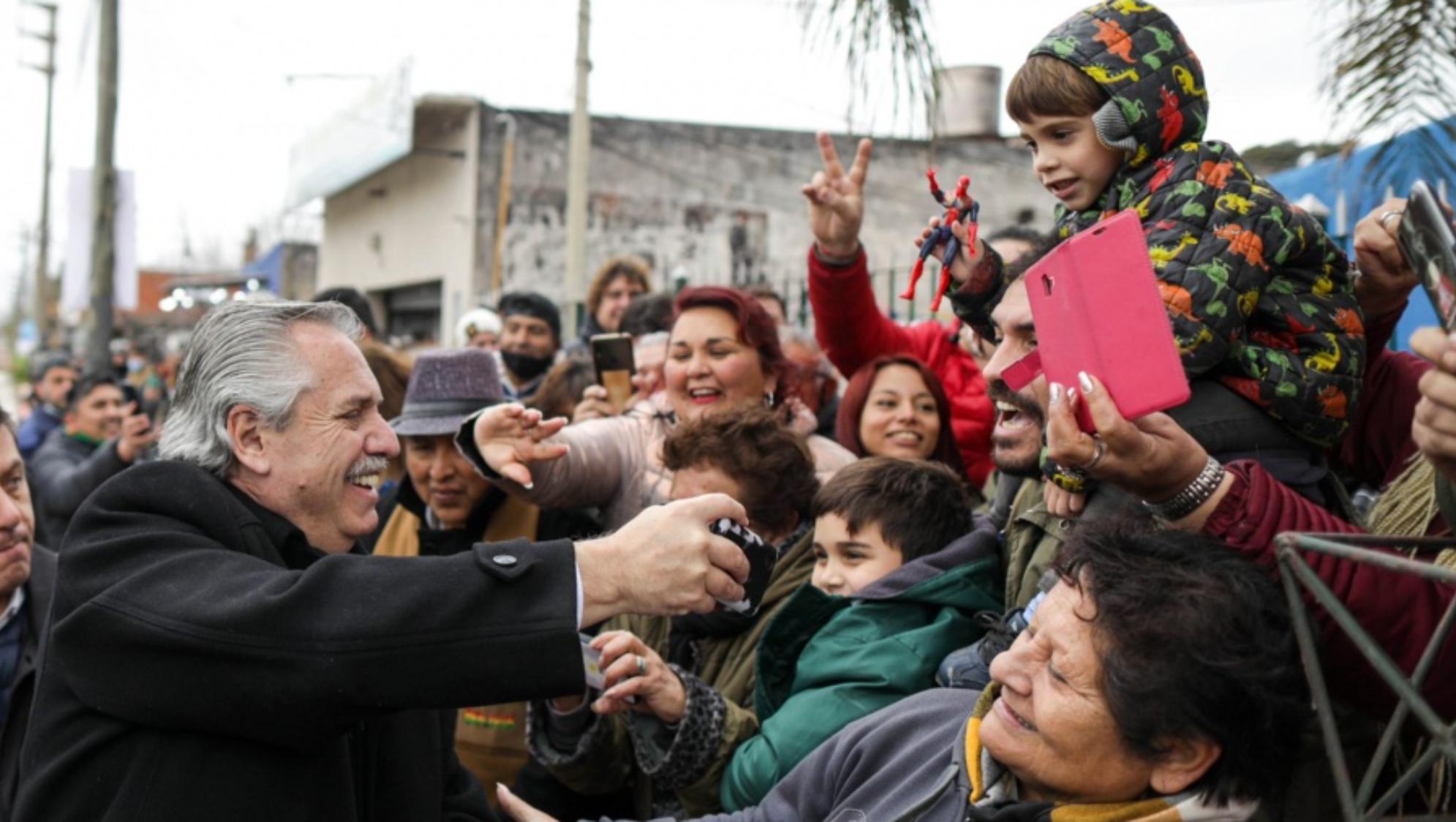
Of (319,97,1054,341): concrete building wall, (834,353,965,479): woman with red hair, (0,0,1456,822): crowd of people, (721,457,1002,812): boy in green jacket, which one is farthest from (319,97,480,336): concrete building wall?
(721,457,1002,812): boy in green jacket

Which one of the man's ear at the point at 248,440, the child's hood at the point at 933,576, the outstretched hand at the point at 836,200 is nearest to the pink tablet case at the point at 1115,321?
the child's hood at the point at 933,576

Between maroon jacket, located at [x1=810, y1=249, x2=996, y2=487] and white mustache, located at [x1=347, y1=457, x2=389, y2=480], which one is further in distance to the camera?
maroon jacket, located at [x1=810, y1=249, x2=996, y2=487]

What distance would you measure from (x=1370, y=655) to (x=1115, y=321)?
0.57 meters

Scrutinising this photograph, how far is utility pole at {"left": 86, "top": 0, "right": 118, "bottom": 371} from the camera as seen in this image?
11766 mm

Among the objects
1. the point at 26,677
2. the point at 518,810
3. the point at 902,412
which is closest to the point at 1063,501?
the point at 518,810

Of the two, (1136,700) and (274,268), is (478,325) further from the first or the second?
(274,268)

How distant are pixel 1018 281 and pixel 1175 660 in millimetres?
923

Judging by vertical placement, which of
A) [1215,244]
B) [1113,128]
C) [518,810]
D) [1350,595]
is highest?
[1113,128]

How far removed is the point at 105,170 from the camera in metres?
11.8

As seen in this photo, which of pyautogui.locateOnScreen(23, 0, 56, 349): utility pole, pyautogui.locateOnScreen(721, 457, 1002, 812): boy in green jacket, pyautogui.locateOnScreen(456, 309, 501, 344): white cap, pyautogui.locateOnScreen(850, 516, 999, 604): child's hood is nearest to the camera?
pyautogui.locateOnScreen(721, 457, 1002, 812): boy in green jacket

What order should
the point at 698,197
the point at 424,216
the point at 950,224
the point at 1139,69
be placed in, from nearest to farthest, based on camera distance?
the point at 1139,69
the point at 950,224
the point at 698,197
the point at 424,216

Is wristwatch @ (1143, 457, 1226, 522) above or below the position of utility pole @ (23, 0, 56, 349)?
below

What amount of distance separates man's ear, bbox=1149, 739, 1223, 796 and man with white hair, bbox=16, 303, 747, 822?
0.68 meters

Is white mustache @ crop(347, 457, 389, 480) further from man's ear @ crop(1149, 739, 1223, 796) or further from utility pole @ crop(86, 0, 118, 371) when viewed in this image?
utility pole @ crop(86, 0, 118, 371)
